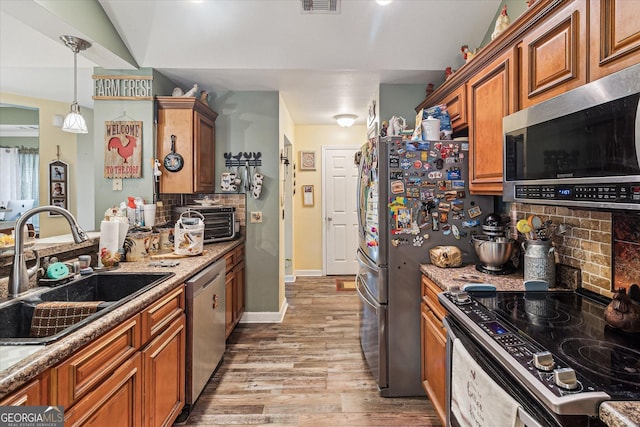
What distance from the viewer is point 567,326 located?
3.86 feet

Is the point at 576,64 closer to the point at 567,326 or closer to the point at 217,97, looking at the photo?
the point at 567,326

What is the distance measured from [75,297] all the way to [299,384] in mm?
1505

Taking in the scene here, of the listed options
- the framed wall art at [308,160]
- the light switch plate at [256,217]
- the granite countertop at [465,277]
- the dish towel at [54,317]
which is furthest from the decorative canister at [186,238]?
the framed wall art at [308,160]

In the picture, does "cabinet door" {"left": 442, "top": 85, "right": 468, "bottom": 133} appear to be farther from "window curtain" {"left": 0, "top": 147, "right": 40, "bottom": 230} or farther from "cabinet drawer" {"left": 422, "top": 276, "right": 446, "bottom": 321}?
"window curtain" {"left": 0, "top": 147, "right": 40, "bottom": 230}

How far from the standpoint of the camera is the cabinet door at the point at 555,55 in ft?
4.03

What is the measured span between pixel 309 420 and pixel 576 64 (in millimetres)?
2200

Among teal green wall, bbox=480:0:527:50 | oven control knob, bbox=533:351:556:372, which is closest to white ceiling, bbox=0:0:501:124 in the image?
teal green wall, bbox=480:0:527:50

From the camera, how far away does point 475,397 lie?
3.73 feet

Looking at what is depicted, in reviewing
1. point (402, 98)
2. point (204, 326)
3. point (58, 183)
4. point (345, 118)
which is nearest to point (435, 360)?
point (204, 326)

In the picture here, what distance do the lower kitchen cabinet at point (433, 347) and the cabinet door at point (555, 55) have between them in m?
1.09

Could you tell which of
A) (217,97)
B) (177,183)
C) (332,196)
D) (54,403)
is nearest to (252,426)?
(54,403)

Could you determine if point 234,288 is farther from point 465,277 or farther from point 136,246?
point 465,277

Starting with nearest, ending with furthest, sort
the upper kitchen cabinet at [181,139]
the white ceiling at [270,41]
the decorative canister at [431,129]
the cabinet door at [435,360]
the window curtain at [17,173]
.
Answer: the cabinet door at [435,360], the decorative canister at [431,129], the white ceiling at [270,41], the upper kitchen cabinet at [181,139], the window curtain at [17,173]

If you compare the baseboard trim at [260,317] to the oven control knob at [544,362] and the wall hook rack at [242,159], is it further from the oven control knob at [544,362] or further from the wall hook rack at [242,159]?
the oven control knob at [544,362]
